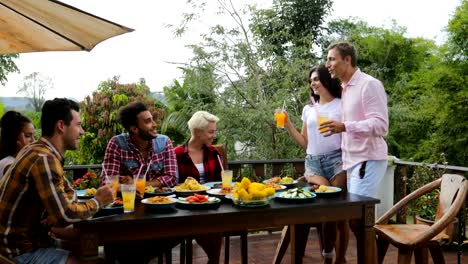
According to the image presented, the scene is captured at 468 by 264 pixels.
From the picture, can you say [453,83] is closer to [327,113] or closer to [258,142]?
[258,142]

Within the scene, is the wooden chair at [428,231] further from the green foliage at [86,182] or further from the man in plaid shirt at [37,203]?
the green foliage at [86,182]

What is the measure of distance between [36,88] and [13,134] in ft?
29.2

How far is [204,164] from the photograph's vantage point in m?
3.09

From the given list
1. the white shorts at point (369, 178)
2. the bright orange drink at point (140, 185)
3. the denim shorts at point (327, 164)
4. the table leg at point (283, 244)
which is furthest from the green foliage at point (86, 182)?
the white shorts at point (369, 178)

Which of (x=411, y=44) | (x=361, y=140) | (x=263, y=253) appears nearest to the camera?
(x=361, y=140)

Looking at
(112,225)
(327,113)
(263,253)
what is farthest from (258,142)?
(112,225)

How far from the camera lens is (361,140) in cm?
275

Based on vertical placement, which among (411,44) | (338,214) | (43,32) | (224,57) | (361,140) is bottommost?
(338,214)

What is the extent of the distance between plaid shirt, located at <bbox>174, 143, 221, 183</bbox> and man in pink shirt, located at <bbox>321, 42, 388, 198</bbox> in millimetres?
879

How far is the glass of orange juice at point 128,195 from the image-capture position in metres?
1.99

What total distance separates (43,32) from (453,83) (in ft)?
31.4

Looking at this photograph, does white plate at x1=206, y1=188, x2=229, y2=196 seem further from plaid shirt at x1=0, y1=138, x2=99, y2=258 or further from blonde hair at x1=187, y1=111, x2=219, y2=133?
plaid shirt at x1=0, y1=138, x2=99, y2=258

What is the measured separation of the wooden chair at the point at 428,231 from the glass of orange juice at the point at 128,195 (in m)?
1.50

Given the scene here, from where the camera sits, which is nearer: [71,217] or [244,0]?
[71,217]
